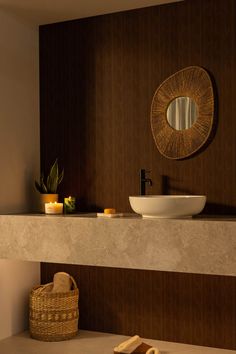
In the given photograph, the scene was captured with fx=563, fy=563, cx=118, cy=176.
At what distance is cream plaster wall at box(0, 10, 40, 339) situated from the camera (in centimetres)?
375

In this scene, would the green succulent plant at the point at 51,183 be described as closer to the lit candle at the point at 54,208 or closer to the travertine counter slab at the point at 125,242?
the lit candle at the point at 54,208

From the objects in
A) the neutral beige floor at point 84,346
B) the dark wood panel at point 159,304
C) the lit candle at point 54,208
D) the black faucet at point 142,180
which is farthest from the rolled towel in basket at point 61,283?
the black faucet at point 142,180

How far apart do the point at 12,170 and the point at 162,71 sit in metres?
1.21

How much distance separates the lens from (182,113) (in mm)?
3631

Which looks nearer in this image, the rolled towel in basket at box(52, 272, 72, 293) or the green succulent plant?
the rolled towel in basket at box(52, 272, 72, 293)

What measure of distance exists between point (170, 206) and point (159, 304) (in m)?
0.87

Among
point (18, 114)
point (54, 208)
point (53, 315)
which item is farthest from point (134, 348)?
point (18, 114)

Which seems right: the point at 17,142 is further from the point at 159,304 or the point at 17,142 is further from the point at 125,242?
the point at 159,304

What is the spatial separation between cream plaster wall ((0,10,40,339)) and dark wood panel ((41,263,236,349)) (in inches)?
13.7

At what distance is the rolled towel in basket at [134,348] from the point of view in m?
3.34

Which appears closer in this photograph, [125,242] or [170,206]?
[170,206]

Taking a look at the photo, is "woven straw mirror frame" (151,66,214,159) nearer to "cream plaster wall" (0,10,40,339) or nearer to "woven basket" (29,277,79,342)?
"cream plaster wall" (0,10,40,339)

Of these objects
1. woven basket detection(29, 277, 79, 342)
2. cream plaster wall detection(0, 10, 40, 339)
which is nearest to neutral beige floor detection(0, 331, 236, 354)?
woven basket detection(29, 277, 79, 342)

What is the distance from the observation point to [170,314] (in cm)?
367
